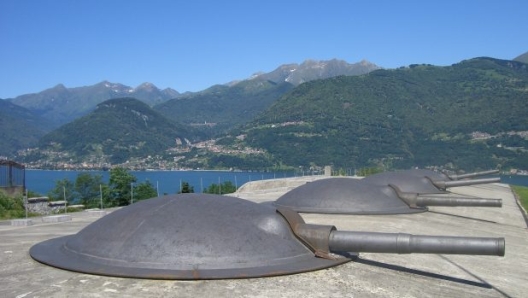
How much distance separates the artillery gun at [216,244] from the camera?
6848 mm

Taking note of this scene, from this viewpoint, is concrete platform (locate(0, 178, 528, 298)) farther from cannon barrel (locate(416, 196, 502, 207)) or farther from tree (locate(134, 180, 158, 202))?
tree (locate(134, 180, 158, 202))

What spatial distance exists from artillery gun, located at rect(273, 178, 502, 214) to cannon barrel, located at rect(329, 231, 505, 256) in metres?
6.55

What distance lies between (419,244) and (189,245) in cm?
274

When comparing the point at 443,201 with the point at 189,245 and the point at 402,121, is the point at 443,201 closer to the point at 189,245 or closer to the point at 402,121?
the point at 189,245

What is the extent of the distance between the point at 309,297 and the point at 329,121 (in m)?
151

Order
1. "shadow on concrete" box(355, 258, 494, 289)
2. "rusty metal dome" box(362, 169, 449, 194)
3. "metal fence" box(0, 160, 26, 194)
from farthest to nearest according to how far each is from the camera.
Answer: "metal fence" box(0, 160, 26, 194), "rusty metal dome" box(362, 169, 449, 194), "shadow on concrete" box(355, 258, 494, 289)

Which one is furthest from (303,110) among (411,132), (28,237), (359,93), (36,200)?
(28,237)

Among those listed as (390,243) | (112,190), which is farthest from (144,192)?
(390,243)

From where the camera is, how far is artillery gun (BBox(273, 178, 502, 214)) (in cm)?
1389

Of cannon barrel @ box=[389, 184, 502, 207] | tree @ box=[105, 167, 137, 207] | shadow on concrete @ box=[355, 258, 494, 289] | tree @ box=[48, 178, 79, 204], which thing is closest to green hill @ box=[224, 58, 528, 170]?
tree @ box=[48, 178, 79, 204]

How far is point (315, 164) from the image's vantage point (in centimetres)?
12925

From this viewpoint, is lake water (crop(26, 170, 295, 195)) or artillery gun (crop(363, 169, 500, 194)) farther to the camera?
lake water (crop(26, 170, 295, 195))

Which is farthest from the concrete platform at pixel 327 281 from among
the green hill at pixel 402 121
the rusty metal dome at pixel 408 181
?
the green hill at pixel 402 121

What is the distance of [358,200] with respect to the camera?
14.0 meters
